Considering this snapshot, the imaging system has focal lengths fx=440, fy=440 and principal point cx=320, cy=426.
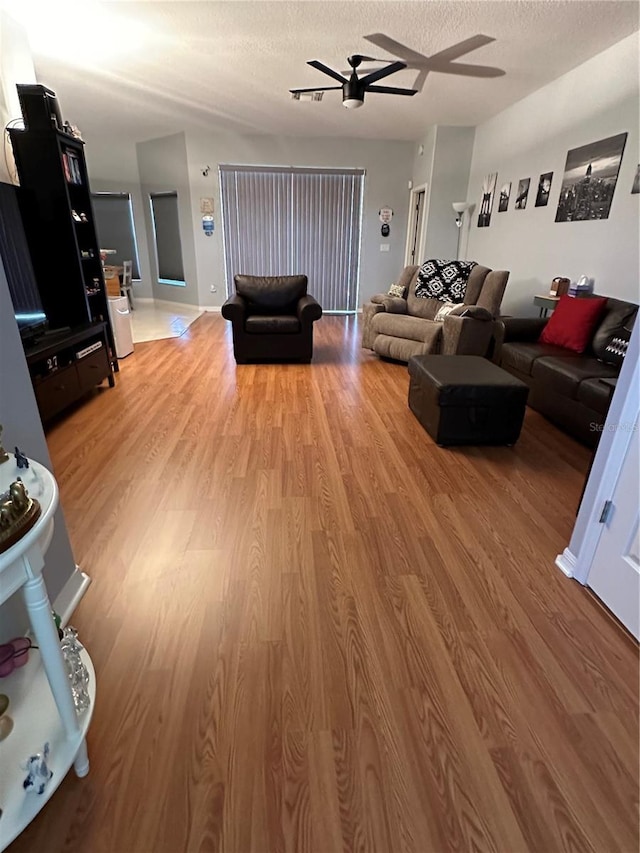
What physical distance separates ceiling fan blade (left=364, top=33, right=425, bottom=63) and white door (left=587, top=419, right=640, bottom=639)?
12.3 ft

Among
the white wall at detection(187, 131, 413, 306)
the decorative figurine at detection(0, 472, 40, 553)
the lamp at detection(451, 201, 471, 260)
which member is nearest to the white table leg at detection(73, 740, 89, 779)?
the decorative figurine at detection(0, 472, 40, 553)

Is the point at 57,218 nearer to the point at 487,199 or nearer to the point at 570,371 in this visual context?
the point at 570,371

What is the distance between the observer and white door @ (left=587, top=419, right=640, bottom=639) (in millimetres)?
1482

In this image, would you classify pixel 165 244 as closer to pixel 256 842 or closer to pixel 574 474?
pixel 574 474

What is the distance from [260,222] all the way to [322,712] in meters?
7.39

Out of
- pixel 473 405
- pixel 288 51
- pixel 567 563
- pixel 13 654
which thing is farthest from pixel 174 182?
pixel 567 563

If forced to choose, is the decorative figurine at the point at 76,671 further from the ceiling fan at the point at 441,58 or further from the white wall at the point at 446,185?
the white wall at the point at 446,185

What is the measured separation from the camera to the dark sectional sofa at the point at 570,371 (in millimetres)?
2812

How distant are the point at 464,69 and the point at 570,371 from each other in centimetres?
321

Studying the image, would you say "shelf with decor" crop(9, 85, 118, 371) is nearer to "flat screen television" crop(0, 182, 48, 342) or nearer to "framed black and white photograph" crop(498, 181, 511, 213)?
"flat screen television" crop(0, 182, 48, 342)

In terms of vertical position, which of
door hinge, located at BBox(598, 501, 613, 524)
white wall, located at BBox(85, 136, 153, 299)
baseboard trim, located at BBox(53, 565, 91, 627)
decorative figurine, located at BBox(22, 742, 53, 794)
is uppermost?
white wall, located at BBox(85, 136, 153, 299)

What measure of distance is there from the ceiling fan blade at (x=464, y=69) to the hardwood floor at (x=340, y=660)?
144 inches

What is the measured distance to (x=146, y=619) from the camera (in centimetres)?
157

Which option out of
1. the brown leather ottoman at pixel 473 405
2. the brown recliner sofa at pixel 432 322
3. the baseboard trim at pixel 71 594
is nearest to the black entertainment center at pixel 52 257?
the baseboard trim at pixel 71 594
